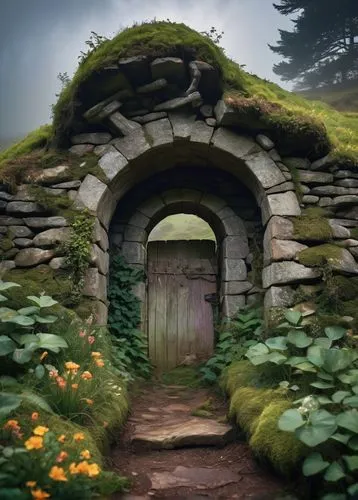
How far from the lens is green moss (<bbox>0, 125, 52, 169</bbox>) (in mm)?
5414

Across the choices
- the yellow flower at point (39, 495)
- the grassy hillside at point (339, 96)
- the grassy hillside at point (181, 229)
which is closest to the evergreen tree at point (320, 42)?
the grassy hillside at point (339, 96)

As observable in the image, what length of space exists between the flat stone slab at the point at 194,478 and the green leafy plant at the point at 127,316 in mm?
2450

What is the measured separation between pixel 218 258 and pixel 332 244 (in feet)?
6.93

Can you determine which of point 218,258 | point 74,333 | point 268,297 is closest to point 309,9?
point 218,258

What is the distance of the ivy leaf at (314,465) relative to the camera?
6.91 feet

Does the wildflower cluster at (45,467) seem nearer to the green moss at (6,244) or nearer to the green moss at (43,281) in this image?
the green moss at (43,281)

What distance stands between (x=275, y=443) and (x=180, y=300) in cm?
403

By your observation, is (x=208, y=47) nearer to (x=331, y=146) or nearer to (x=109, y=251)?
(x=331, y=146)

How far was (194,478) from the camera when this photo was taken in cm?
273

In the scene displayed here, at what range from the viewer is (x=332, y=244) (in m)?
4.76

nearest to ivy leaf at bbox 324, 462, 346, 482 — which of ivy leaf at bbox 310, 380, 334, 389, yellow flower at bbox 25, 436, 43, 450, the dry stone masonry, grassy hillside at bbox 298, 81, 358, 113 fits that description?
ivy leaf at bbox 310, 380, 334, 389

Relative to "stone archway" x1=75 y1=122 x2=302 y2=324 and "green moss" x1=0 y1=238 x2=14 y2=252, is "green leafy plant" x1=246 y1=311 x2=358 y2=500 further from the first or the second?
"green moss" x1=0 y1=238 x2=14 y2=252

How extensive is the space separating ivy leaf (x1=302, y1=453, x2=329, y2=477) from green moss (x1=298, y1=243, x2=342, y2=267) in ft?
8.61

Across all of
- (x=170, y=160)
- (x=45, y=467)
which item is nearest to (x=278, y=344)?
(x=45, y=467)
